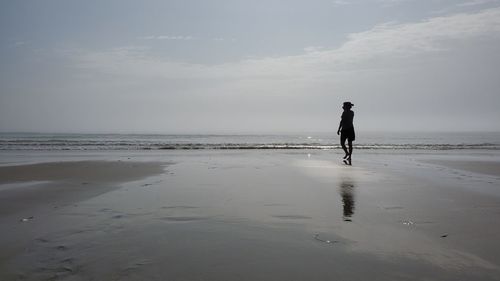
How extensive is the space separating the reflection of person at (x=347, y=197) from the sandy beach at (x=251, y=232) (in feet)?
0.09

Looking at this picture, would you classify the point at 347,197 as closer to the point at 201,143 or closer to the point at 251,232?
the point at 251,232

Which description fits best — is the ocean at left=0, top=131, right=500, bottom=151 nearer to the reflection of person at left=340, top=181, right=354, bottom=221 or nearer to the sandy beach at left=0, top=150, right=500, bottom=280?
the reflection of person at left=340, top=181, right=354, bottom=221

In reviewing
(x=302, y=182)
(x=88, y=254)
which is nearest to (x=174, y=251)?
(x=88, y=254)

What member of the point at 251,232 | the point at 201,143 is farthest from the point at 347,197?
the point at 201,143

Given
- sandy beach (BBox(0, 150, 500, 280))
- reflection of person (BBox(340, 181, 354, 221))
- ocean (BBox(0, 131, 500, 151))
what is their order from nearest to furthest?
sandy beach (BBox(0, 150, 500, 280)), reflection of person (BBox(340, 181, 354, 221)), ocean (BBox(0, 131, 500, 151))

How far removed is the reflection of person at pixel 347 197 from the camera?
4965mm

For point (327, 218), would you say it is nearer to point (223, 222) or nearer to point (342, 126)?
point (223, 222)

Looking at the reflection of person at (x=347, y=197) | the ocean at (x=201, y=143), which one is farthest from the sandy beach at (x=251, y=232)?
the ocean at (x=201, y=143)

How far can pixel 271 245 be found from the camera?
11.5 ft

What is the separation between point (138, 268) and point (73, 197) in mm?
4191

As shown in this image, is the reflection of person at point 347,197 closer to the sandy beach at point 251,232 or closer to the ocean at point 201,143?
the sandy beach at point 251,232

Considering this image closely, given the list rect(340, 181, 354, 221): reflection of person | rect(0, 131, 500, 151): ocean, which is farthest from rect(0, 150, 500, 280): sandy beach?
rect(0, 131, 500, 151): ocean

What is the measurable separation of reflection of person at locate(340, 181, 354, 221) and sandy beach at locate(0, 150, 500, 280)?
0.03 meters

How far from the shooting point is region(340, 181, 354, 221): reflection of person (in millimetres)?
4965
